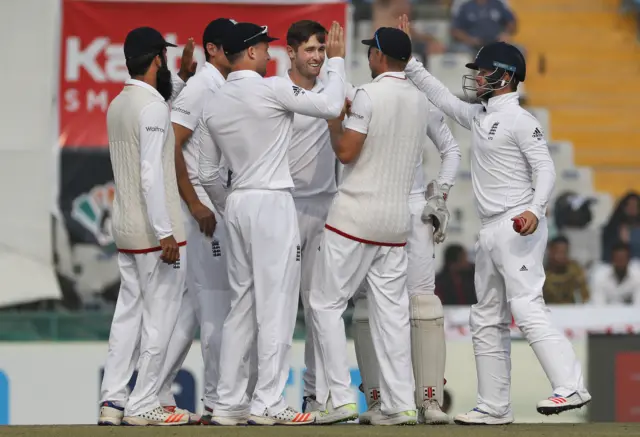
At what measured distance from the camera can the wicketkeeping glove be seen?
590 cm

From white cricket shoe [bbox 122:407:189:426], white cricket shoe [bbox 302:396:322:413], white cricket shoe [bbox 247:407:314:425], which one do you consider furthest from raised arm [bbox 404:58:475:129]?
white cricket shoe [bbox 122:407:189:426]

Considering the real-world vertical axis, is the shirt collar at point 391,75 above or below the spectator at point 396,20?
below

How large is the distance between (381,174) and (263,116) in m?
0.55

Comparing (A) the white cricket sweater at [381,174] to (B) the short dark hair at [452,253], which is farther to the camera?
(B) the short dark hair at [452,253]

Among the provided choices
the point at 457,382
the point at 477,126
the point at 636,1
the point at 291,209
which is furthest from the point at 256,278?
the point at 636,1

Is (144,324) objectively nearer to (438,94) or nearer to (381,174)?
(381,174)

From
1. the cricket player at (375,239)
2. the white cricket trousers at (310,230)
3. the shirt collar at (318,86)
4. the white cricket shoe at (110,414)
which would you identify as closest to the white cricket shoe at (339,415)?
the cricket player at (375,239)

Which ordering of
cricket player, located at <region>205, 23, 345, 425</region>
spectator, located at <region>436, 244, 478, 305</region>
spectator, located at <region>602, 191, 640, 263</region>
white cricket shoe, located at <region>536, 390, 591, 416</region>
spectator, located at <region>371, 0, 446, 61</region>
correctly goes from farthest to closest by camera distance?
spectator, located at <region>371, 0, 446, 61</region> → spectator, located at <region>602, 191, 640, 263</region> → spectator, located at <region>436, 244, 478, 305</region> → cricket player, located at <region>205, 23, 345, 425</region> → white cricket shoe, located at <region>536, 390, 591, 416</region>

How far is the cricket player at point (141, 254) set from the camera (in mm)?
5438

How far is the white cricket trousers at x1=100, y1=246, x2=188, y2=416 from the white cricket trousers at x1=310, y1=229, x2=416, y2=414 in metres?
0.60

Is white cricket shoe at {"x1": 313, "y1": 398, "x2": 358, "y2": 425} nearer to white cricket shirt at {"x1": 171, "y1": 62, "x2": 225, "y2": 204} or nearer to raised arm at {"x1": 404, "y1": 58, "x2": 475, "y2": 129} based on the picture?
white cricket shirt at {"x1": 171, "y1": 62, "x2": 225, "y2": 204}

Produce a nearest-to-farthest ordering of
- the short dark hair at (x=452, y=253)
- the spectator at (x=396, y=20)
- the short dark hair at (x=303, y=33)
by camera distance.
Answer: the short dark hair at (x=303, y=33)
the short dark hair at (x=452, y=253)
the spectator at (x=396, y=20)

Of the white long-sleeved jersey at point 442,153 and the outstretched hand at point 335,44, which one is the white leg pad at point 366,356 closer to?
the white long-sleeved jersey at point 442,153

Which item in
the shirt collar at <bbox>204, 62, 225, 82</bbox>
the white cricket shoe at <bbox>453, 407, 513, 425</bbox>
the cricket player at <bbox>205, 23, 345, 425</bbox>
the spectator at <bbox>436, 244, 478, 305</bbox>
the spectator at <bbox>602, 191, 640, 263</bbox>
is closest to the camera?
the cricket player at <bbox>205, 23, 345, 425</bbox>
